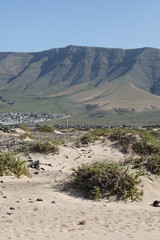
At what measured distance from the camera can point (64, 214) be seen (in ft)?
25.1

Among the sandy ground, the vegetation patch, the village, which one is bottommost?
the village

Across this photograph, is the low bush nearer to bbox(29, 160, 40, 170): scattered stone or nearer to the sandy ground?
bbox(29, 160, 40, 170): scattered stone

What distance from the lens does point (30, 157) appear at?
14688 millimetres

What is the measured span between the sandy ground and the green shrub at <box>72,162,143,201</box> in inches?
11.9

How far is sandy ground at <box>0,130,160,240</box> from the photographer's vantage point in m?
6.38

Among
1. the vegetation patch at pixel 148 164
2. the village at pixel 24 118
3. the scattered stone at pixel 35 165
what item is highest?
the vegetation patch at pixel 148 164

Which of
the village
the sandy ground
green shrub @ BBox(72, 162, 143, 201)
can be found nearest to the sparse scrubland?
green shrub @ BBox(72, 162, 143, 201)

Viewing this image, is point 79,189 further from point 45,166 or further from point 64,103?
point 64,103

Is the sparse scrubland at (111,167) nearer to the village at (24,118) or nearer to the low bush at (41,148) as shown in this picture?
the low bush at (41,148)

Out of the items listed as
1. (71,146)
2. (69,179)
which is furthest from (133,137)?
(69,179)

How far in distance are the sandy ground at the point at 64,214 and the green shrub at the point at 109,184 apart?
0.30 metres

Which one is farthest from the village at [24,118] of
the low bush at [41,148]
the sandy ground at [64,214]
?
the sandy ground at [64,214]

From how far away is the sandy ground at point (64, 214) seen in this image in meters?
6.38

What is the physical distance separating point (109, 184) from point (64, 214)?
7.42 feet
